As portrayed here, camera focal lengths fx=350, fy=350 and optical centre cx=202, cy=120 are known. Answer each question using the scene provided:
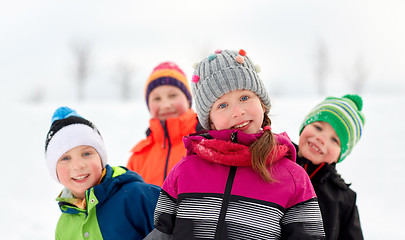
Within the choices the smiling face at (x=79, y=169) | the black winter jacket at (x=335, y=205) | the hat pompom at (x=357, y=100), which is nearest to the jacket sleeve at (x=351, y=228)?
the black winter jacket at (x=335, y=205)

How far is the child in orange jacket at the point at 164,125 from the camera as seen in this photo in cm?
320

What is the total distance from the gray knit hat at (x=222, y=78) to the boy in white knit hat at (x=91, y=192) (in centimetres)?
83

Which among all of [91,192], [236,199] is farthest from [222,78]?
[91,192]

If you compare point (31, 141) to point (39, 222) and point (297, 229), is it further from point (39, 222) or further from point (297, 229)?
point (297, 229)

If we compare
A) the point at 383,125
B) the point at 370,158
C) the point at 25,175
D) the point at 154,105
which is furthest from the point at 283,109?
the point at 154,105

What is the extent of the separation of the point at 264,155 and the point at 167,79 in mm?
2126

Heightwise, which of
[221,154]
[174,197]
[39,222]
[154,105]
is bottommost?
[39,222]

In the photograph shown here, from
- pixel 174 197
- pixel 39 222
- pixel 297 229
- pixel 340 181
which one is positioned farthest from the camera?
pixel 39 222

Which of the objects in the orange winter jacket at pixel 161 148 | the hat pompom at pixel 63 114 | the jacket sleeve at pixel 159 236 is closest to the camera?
the jacket sleeve at pixel 159 236

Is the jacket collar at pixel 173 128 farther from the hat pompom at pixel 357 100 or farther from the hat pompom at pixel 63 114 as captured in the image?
the hat pompom at pixel 357 100

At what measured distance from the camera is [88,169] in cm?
241

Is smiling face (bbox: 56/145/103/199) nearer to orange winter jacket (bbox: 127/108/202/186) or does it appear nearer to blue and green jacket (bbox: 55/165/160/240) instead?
blue and green jacket (bbox: 55/165/160/240)

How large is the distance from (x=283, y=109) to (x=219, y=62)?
31.7 feet

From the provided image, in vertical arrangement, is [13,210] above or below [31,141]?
below
